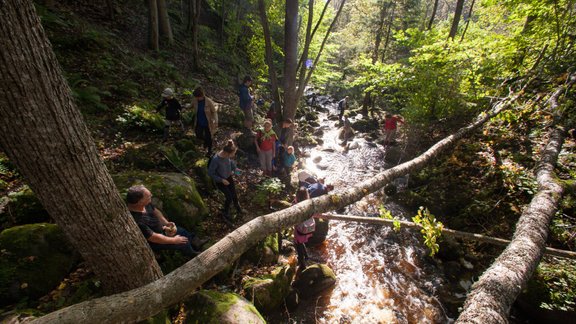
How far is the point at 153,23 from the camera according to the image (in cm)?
1373

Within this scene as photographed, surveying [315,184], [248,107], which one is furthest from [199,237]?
[248,107]

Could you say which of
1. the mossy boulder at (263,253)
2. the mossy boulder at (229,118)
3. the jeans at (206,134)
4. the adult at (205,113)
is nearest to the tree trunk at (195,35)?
the mossy boulder at (229,118)

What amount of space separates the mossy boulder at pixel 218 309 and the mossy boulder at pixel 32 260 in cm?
195

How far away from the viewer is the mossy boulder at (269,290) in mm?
4551

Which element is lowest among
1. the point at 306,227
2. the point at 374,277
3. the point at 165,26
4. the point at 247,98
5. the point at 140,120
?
the point at 374,277

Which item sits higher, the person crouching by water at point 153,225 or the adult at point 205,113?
the adult at point 205,113

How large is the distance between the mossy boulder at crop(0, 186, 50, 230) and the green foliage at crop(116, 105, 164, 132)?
4106 millimetres

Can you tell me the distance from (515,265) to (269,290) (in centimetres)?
380

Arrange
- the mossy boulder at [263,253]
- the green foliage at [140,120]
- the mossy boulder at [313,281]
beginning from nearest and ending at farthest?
1. the mossy boulder at [313,281]
2. the mossy boulder at [263,253]
3. the green foliage at [140,120]

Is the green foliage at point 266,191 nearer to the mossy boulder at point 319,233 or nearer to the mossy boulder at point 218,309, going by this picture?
the mossy boulder at point 319,233

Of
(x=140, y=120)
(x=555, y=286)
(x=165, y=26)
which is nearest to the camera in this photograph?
(x=555, y=286)

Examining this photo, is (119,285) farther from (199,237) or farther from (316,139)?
(316,139)

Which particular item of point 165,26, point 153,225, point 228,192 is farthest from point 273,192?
point 165,26

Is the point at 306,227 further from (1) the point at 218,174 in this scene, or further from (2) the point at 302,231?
(1) the point at 218,174
